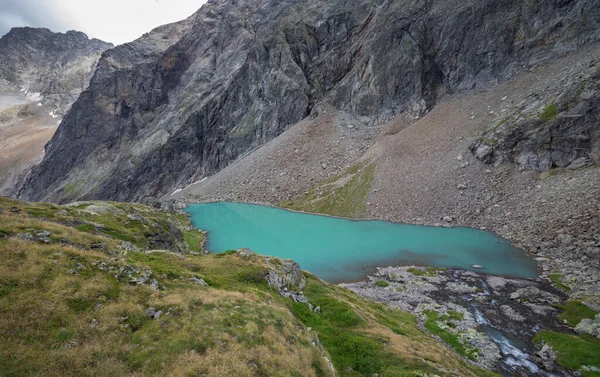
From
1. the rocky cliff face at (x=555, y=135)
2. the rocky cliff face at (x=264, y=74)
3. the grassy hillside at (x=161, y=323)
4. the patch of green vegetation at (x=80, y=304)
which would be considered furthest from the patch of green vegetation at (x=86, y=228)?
the rocky cliff face at (x=264, y=74)

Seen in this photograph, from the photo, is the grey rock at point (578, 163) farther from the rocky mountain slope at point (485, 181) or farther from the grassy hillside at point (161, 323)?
the grassy hillside at point (161, 323)

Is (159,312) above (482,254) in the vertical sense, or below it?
above

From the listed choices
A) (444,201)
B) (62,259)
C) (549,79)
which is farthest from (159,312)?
(549,79)

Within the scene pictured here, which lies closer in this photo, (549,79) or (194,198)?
(549,79)

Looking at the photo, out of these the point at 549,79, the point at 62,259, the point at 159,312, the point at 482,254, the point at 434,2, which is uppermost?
the point at 434,2

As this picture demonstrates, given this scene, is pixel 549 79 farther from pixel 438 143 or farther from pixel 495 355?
pixel 495 355

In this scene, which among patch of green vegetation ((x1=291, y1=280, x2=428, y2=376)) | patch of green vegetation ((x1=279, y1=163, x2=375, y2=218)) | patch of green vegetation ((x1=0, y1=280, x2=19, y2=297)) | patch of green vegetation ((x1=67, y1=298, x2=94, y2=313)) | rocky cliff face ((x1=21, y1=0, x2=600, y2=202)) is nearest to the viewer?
patch of green vegetation ((x1=0, y1=280, x2=19, y2=297))

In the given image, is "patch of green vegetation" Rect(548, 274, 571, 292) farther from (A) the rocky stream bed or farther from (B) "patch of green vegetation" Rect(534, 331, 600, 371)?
(B) "patch of green vegetation" Rect(534, 331, 600, 371)

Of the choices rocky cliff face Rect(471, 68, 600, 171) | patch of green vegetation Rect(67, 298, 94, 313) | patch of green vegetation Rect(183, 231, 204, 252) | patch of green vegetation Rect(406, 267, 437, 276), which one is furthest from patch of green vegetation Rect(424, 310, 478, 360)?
rocky cliff face Rect(471, 68, 600, 171)
